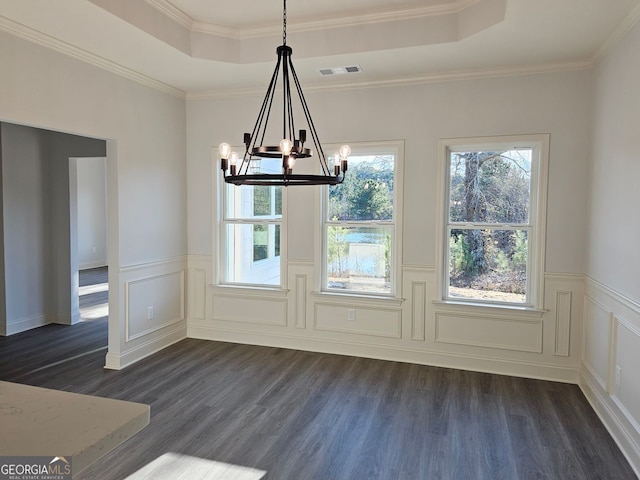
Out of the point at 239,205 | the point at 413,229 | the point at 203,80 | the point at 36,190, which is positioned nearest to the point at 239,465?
the point at 413,229

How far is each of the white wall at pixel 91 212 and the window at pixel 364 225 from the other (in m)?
7.79

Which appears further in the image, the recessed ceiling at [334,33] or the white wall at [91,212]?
the white wall at [91,212]

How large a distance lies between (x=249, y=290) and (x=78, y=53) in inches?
109

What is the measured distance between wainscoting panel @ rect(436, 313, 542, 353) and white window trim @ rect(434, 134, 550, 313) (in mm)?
142

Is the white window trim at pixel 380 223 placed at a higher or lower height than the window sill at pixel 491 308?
higher

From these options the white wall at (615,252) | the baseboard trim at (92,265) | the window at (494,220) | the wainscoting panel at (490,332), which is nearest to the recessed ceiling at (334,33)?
the white wall at (615,252)

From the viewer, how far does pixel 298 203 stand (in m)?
4.66

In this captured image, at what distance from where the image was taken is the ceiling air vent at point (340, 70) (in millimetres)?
3947

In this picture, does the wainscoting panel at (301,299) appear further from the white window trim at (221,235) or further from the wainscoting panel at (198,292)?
the wainscoting panel at (198,292)

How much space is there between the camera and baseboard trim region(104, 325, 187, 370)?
4109mm

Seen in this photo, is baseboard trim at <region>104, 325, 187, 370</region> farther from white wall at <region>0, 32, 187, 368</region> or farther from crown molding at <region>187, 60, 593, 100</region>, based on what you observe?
crown molding at <region>187, 60, 593, 100</region>

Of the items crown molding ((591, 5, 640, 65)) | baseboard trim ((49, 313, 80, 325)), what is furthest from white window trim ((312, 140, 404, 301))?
baseboard trim ((49, 313, 80, 325))

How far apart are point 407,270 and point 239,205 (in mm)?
2058

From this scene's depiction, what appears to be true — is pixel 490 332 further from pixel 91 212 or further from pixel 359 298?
pixel 91 212
